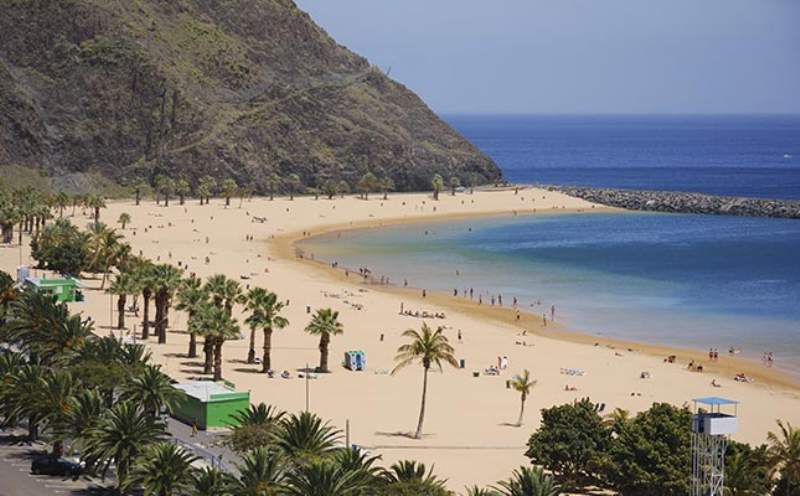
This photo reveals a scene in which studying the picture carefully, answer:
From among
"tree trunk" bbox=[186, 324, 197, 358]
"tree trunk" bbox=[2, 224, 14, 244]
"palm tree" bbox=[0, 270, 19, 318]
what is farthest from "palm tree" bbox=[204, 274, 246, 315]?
"tree trunk" bbox=[2, 224, 14, 244]

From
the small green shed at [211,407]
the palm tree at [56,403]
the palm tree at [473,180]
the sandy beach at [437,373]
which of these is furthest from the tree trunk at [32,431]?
the palm tree at [473,180]

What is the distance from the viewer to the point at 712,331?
7925cm

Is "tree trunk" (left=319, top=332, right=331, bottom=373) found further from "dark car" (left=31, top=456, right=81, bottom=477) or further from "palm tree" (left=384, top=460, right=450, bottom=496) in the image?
"palm tree" (left=384, top=460, right=450, bottom=496)

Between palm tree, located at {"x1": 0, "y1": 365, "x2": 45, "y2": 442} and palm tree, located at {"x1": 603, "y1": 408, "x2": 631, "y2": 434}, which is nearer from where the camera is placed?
palm tree, located at {"x1": 0, "y1": 365, "x2": 45, "y2": 442}

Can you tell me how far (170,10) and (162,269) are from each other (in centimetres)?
13202

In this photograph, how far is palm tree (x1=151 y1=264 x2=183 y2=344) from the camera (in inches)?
2657

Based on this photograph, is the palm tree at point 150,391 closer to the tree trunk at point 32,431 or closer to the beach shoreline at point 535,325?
the tree trunk at point 32,431

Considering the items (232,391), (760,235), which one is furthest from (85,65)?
(232,391)

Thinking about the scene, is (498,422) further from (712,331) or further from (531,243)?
(531,243)

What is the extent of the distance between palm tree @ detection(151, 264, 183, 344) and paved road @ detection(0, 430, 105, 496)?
73.5 feet

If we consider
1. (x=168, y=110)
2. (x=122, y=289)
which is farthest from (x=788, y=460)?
(x=168, y=110)

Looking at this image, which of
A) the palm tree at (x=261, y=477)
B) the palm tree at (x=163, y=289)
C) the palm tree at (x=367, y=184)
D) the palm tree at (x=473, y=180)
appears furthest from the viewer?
the palm tree at (x=473, y=180)

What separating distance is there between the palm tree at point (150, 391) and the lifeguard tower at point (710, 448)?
55.6 feet

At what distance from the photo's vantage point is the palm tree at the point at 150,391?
145ft
